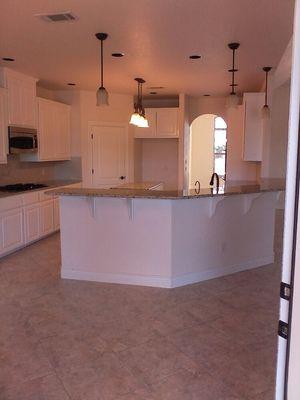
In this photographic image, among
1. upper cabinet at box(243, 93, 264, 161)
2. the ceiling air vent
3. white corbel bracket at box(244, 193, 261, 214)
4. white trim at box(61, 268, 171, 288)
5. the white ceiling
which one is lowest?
white trim at box(61, 268, 171, 288)

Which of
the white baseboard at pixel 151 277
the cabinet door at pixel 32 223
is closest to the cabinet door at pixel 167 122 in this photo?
the cabinet door at pixel 32 223

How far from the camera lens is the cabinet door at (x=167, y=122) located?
7558 millimetres

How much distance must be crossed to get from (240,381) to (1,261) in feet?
11.5

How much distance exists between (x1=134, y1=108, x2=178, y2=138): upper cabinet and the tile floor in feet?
14.2

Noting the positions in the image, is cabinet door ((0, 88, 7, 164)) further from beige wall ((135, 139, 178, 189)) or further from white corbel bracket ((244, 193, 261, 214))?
beige wall ((135, 139, 178, 189))

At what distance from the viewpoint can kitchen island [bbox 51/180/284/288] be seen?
3670mm

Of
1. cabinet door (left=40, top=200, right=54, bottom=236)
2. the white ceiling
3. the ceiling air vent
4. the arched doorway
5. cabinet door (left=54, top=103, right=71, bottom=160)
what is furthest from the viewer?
the arched doorway

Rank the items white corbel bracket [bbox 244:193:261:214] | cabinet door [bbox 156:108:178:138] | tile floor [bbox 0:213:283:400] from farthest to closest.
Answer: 1. cabinet door [bbox 156:108:178:138]
2. white corbel bracket [bbox 244:193:261:214]
3. tile floor [bbox 0:213:283:400]

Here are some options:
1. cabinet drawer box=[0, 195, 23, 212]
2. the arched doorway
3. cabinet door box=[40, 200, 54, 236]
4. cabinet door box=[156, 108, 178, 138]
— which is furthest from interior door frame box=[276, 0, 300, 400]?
the arched doorway

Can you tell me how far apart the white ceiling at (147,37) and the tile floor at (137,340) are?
2.61m

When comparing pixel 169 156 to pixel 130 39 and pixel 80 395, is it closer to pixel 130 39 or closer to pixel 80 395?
pixel 130 39

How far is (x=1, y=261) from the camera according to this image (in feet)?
15.2

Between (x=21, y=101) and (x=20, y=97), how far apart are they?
0.06m

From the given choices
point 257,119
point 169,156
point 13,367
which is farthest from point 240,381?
point 169,156
